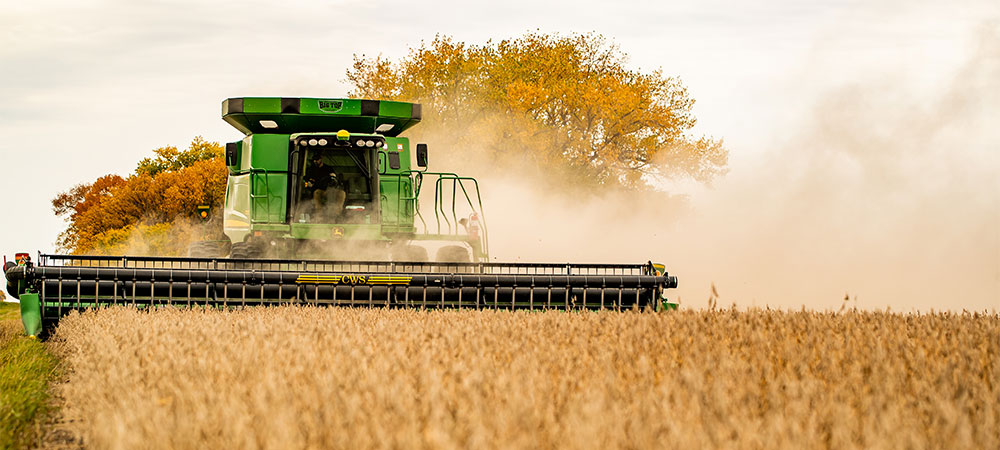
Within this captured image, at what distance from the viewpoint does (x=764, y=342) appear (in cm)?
668

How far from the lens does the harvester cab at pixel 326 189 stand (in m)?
12.2

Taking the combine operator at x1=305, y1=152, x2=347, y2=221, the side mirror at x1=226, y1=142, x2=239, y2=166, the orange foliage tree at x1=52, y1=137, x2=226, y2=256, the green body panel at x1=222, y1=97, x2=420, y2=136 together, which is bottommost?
the orange foliage tree at x1=52, y1=137, x2=226, y2=256

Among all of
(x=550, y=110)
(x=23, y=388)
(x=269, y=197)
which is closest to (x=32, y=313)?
(x=269, y=197)

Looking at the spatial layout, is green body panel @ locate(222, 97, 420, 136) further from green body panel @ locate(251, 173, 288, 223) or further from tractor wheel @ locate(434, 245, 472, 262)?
tractor wheel @ locate(434, 245, 472, 262)

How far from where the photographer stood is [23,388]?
6973 millimetres

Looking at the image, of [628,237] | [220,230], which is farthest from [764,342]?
[628,237]

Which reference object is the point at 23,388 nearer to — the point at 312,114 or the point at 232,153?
the point at 232,153

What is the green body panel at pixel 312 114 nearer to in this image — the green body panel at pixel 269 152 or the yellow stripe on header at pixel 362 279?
the green body panel at pixel 269 152

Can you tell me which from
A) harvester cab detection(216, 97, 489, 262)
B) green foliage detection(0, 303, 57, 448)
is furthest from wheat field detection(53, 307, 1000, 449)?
harvester cab detection(216, 97, 489, 262)

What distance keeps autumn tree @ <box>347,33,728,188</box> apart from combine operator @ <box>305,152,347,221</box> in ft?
61.2

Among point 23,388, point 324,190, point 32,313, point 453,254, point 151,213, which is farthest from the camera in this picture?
point 151,213

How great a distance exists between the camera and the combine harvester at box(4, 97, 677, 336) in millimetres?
10539

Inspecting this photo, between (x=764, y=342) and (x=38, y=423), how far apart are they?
4.36 m

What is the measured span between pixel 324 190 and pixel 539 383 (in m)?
8.09
